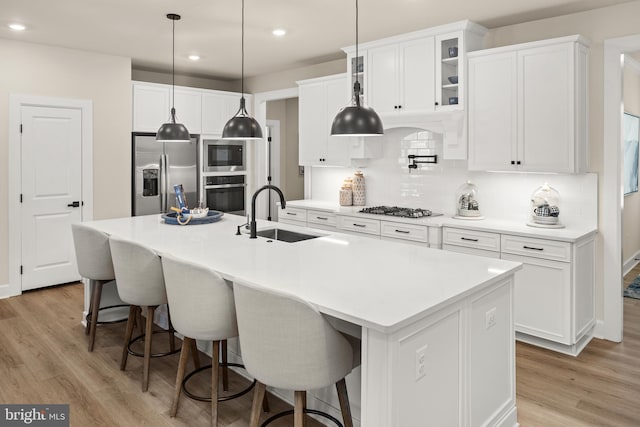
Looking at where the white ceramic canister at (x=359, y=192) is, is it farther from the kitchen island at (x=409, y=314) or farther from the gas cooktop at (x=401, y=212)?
the kitchen island at (x=409, y=314)

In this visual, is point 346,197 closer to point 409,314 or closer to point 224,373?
point 224,373

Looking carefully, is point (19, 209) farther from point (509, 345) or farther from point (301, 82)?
point (509, 345)

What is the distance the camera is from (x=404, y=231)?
4.30 meters

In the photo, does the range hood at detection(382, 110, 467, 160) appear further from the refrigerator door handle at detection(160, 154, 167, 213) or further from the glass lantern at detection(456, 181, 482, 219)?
the refrigerator door handle at detection(160, 154, 167, 213)

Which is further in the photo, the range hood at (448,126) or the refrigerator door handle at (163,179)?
the refrigerator door handle at (163,179)

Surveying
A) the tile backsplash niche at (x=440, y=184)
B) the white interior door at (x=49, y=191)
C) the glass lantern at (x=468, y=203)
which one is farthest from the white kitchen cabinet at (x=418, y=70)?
the white interior door at (x=49, y=191)

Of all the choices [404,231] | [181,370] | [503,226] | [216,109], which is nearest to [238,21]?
[404,231]

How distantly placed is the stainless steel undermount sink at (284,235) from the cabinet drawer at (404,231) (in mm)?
1271

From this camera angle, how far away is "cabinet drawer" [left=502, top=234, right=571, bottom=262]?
337 cm

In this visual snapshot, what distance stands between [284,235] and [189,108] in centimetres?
338

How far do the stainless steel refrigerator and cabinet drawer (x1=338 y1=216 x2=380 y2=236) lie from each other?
7.63ft

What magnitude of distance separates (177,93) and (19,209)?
2.29 metres

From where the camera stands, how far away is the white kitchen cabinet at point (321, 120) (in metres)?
5.22

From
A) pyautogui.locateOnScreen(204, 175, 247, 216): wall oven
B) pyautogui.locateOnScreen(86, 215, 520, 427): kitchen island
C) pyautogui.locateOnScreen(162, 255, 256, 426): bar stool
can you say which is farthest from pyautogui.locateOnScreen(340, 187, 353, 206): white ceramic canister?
pyautogui.locateOnScreen(162, 255, 256, 426): bar stool
